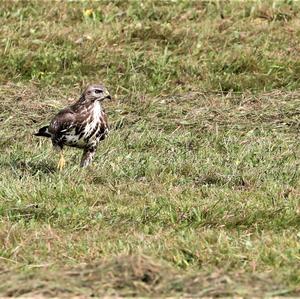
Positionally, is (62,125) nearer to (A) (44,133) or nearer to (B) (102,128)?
(B) (102,128)

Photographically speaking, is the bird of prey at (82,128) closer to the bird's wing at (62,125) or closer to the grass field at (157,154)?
the bird's wing at (62,125)

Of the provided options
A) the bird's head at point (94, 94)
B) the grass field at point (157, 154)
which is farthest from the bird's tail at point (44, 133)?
the bird's head at point (94, 94)

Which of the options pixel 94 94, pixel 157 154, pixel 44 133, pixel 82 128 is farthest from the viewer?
pixel 157 154

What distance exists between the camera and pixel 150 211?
8219 mm

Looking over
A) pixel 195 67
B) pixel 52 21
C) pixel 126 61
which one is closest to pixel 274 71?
pixel 195 67

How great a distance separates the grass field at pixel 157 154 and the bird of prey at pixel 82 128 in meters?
0.21

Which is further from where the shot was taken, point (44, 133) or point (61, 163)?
point (44, 133)

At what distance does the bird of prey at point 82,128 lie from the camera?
32.6 feet

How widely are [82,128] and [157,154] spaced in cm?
110

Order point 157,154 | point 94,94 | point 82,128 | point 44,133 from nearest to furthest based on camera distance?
point 82,128
point 94,94
point 44,133
point 157,154

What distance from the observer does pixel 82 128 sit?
9922mm

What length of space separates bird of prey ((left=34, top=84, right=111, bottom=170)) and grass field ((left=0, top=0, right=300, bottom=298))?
213 mm

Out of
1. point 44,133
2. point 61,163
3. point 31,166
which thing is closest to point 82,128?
point 61,163

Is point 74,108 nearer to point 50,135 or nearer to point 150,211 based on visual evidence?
point 50,135
